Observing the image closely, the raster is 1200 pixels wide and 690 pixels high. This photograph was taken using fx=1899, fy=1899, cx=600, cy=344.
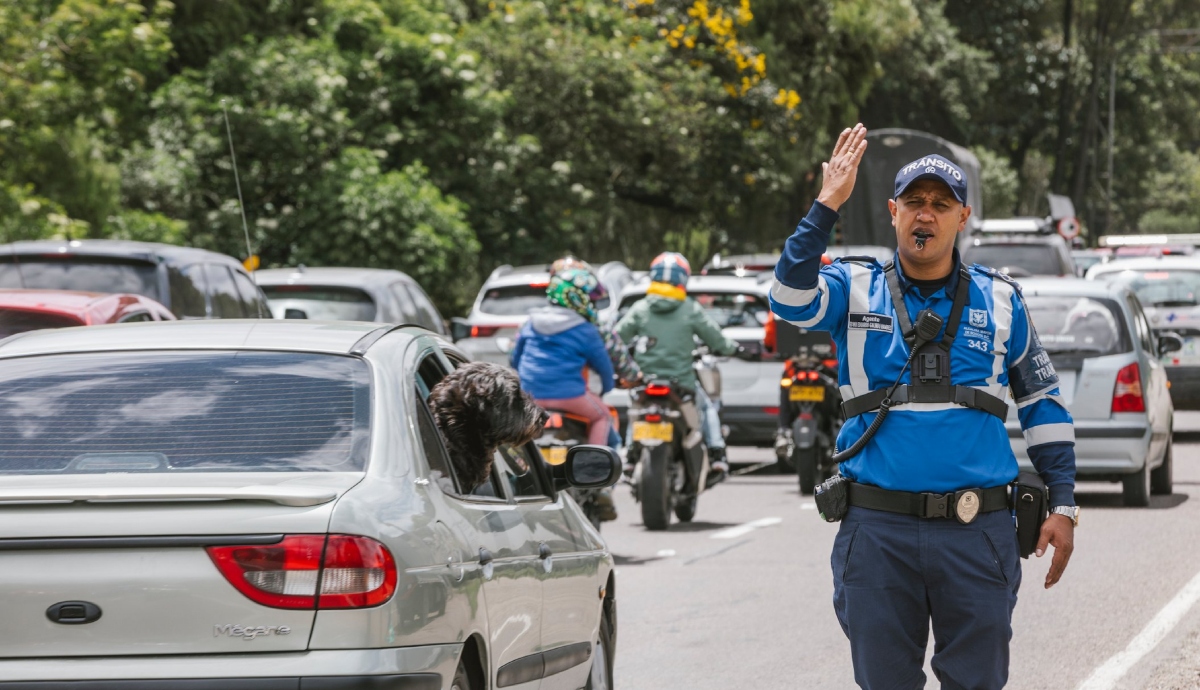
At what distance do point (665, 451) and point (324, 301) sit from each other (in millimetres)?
4417

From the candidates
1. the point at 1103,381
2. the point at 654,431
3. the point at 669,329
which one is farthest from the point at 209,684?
the point at 1103,381

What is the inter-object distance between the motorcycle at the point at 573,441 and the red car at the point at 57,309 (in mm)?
2267

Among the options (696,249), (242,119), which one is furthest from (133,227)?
(696,249)

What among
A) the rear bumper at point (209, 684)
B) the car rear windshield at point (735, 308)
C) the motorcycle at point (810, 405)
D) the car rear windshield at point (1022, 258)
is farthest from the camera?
the car rear windshield at point (1022, 258)

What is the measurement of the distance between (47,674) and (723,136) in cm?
2979

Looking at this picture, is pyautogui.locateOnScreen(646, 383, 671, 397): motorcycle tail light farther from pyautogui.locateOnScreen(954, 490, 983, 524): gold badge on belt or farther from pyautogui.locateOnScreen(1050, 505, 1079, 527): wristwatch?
pyautogui.locateOnScreen(954, 490, 983, 524): gold badge on belt

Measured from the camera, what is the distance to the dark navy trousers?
4570mm

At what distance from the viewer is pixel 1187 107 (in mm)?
61000

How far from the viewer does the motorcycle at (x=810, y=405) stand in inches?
569

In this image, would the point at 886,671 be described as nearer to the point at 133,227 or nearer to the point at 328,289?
the point at 328,289

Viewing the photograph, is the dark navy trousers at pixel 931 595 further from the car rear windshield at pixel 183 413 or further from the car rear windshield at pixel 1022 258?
the car rear windshield at pixel 1022 258

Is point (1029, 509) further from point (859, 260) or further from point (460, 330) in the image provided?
point (460, 330)

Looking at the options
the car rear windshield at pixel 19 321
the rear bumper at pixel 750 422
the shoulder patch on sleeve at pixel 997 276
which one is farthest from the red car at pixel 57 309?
the rear bumper at pixel 750 422

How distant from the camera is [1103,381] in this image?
43.9 feet
